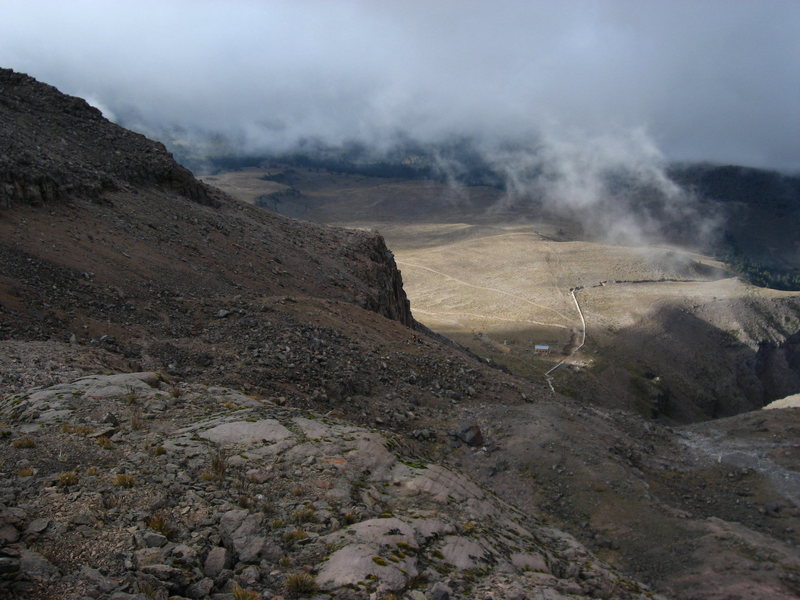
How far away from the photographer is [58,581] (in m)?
5.09

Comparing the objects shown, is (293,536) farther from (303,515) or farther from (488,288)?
(488,288)

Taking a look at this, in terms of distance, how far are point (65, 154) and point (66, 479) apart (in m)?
23.6

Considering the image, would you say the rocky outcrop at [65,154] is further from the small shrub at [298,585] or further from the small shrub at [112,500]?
the small shrub at [298,585]

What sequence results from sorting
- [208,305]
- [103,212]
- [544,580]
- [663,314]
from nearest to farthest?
[544,580]
[208,305]
[103,212]
[663,314]

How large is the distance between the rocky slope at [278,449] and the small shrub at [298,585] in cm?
2

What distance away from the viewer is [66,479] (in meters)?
6.66

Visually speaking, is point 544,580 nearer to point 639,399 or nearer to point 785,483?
point 785,483

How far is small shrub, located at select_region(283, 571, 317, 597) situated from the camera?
5855mm

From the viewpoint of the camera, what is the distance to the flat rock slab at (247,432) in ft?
28.5

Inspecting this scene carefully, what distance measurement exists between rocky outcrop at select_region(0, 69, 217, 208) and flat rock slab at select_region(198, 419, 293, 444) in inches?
617

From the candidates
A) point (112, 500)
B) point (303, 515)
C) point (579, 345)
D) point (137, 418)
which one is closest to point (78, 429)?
point (137, 418)

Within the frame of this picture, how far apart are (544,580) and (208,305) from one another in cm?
1532

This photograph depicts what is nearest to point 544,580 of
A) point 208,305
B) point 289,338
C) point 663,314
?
point 289,338

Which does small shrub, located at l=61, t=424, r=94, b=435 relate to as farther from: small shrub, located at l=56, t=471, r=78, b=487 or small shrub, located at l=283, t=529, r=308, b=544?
small shrub, located at l=283, t=529, r=308, b=544
